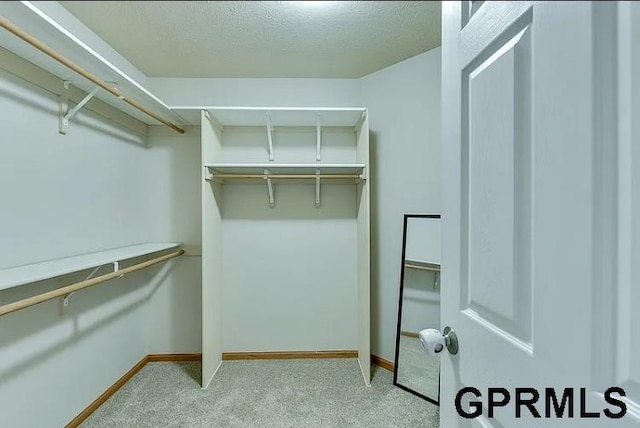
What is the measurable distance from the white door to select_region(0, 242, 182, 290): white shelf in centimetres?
142

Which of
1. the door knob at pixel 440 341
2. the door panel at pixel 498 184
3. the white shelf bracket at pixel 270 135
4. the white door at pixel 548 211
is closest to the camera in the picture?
the white door at pixel 548 211

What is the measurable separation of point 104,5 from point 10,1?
13 cm

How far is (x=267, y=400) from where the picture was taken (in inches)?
74.2

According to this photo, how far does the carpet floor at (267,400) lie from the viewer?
1.73m

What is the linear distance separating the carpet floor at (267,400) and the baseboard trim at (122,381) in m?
0.03

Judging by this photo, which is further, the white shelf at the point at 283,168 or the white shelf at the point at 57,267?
the white shelf at the point at 283,168

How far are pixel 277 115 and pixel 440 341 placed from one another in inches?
54.2

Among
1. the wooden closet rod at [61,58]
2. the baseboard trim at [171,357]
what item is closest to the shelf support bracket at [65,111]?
the wooden closet rod at [61,58]

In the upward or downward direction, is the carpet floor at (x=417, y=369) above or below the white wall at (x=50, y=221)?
below

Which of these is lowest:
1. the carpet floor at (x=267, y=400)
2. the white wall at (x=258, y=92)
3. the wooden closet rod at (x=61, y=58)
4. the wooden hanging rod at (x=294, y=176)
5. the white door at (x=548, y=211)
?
the carpet floor at (x=267, y=400)

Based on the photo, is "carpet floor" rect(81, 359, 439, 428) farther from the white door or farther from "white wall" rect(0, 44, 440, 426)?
the white door

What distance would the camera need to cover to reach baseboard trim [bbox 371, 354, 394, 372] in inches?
87.1

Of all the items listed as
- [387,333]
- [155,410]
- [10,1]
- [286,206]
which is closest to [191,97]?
[10,1]

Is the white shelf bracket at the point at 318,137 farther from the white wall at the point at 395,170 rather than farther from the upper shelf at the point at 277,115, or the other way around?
the white wall at the point at 395,170
